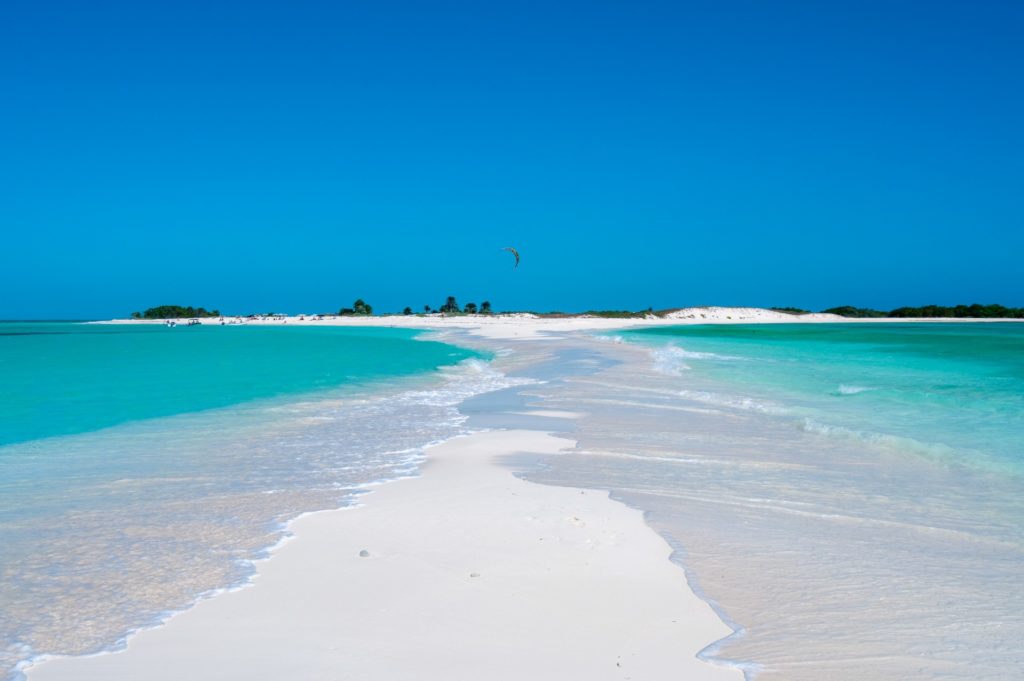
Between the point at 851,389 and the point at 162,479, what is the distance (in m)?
12.6

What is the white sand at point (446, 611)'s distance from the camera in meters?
3.05

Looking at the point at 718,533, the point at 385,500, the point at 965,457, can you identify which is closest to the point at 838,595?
the point at 718,533

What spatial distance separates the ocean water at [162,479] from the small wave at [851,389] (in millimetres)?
6591

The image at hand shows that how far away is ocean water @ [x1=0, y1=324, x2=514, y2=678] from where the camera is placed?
3.85m

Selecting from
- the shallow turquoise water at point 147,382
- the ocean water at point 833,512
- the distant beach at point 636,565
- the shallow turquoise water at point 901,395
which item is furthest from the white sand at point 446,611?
the shallow turquoise water at point 147,382

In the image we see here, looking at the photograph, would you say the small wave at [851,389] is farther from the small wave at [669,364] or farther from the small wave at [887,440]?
the small wave at [887,440]

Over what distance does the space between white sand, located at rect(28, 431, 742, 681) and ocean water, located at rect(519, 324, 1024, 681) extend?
11.1 inches

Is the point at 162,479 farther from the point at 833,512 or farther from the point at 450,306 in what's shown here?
the point at 450,306

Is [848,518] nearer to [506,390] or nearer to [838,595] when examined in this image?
[838,595]

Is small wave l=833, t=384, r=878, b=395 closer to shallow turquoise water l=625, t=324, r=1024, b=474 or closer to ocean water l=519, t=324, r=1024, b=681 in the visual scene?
shallow turquoise water l=625, t=324, r=1024, b=474

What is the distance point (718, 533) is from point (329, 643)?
2.75 metres

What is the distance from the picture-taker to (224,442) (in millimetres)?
8891

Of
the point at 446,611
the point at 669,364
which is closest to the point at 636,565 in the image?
the point at 446,611

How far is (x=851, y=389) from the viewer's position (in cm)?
1473
